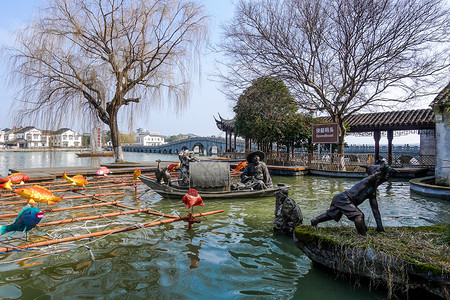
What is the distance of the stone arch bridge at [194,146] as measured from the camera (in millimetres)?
52062

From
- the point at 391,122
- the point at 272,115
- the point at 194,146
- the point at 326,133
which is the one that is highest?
the point at 272,115

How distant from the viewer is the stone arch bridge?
5206 centimetres

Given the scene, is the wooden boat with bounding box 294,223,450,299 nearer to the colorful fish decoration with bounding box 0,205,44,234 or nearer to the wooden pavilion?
the colorful fish decoration with bounding box 0,205,44,234

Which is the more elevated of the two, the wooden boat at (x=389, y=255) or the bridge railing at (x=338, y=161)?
the bridge railing at (x=338, y=161)

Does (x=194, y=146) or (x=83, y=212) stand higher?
(x=194, y=146)

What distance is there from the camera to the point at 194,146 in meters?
60.8

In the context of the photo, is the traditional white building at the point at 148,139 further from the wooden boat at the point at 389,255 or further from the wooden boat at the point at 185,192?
the wooden boat at the point at 389,255

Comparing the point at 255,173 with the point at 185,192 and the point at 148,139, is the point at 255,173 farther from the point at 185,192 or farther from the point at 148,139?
the point at 148,139

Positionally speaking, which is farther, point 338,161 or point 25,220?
point 338,161

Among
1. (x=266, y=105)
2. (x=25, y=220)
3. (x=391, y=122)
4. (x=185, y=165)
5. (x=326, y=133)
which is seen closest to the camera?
(x=25, y=220)

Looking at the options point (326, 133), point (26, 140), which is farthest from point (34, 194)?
point (26, 140)

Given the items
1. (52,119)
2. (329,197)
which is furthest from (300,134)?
(52,119)

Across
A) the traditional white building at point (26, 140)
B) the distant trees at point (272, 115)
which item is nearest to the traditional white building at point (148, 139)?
the traditional white building at point (26, 140)

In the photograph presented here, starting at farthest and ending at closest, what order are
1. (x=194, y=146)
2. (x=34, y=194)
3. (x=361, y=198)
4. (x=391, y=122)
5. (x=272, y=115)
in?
(x=194, y=146) → (x=272, y=115) → (x=391, y=122) → (x=34, y=194) → (x=361, y=198)
